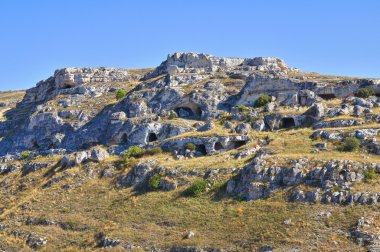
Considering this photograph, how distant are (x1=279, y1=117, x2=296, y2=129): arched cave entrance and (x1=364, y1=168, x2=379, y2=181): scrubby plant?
1743cm

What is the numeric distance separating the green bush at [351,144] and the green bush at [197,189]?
11.6 meters

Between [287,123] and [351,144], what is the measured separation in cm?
1370

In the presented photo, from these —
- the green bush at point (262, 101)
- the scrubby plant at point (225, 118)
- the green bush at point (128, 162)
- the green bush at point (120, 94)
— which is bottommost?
the green bush at point (128, 162)

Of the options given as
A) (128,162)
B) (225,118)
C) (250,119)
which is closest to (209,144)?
(250,119)

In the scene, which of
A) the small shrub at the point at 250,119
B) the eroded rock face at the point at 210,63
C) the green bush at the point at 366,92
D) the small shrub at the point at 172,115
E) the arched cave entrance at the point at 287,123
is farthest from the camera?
the eroded rock face at the point at 210,63

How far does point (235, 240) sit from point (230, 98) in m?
32.0

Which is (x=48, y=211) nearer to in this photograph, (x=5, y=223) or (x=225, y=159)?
(x=5, y=223)

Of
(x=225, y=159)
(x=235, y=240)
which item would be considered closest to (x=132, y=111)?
(x=225, y=159)

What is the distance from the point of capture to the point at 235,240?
99.9ft

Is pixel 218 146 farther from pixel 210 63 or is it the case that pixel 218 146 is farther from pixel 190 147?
pixel 210 63

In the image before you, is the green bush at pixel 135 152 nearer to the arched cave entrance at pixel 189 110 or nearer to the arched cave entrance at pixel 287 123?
the arched cave entrance at pixel 189 110

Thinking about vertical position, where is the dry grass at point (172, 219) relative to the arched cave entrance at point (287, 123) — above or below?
below

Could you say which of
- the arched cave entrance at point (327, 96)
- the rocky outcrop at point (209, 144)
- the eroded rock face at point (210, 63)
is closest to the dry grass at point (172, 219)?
the rocky outcrop at point (209, 144)

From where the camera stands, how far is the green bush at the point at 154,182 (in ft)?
130
